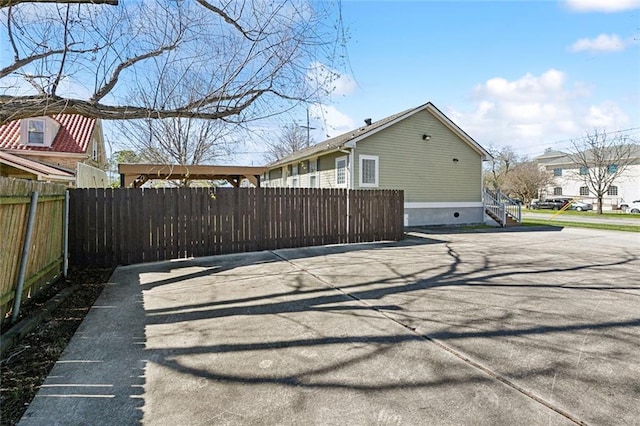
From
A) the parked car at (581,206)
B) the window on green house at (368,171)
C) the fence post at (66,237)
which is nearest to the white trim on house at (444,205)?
the window on green house at (368,171)

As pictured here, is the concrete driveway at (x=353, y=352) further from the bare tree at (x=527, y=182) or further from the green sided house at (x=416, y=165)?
the bare tree at (x=527, y=182)

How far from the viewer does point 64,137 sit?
1645cm

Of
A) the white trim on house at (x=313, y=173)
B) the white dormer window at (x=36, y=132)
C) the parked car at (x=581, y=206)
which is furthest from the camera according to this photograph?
the parked car at (x=581, y=206)

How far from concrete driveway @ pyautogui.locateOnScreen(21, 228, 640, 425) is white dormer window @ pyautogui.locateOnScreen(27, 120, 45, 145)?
1410 centimetres

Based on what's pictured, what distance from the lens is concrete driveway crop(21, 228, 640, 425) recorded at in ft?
7.11

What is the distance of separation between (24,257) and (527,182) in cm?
4258

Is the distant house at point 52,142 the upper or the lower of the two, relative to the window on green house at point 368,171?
upper

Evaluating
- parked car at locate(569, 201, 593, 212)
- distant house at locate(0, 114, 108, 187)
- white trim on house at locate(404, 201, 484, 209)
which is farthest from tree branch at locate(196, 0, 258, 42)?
parked car at locate(569, 201, 593, 212)

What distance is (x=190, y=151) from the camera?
576 inches

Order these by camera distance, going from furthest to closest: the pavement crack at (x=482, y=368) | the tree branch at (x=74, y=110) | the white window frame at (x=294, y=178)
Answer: the white window frame at (x=294, y=178), the tree branch at (x=74, y=110), the pavement crack at (x=482, y=368)

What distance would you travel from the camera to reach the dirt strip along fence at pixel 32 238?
11.2ft

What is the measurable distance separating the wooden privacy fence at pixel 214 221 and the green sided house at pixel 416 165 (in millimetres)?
3734

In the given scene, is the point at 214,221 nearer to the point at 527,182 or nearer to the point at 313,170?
the point at 313,170

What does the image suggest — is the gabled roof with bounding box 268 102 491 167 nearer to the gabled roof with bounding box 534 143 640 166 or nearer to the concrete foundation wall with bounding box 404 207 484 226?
the concrete foundation wall with bounding box 404 207 484 226
